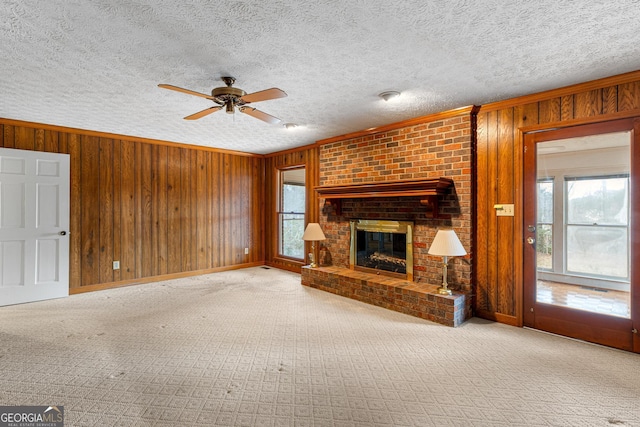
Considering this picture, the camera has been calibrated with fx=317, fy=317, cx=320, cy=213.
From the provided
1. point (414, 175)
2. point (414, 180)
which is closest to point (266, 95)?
point (414, 180)

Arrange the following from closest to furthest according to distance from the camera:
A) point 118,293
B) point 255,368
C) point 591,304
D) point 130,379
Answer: point 130,379
point 255,368
point 591,304
point 118,293

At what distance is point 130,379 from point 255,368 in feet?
2.76

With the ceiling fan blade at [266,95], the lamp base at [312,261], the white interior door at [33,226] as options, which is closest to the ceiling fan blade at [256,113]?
the ceiling fan blade at [266,95]

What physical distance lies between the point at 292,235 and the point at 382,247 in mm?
2289

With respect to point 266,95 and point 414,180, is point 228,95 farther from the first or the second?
point 414,180

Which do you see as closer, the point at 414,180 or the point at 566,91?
the point at 566,91

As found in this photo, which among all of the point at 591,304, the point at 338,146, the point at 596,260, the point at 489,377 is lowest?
the point at 489,377

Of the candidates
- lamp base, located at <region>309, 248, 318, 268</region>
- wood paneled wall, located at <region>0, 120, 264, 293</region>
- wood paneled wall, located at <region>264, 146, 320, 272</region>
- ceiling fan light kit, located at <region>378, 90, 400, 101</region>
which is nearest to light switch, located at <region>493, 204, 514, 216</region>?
ceiling fan light kit, located at <region>378, 90, 400, 101</region>

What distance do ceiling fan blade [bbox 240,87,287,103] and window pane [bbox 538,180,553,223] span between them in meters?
2.62

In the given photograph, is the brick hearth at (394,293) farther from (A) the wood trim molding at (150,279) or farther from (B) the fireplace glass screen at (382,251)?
(A) the wood trim molding at (150,279)

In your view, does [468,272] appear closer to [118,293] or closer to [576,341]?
[576,341]

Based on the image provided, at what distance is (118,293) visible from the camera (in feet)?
14.3

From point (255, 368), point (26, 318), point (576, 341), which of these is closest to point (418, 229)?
point (576, 341)

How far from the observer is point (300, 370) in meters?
2.31
